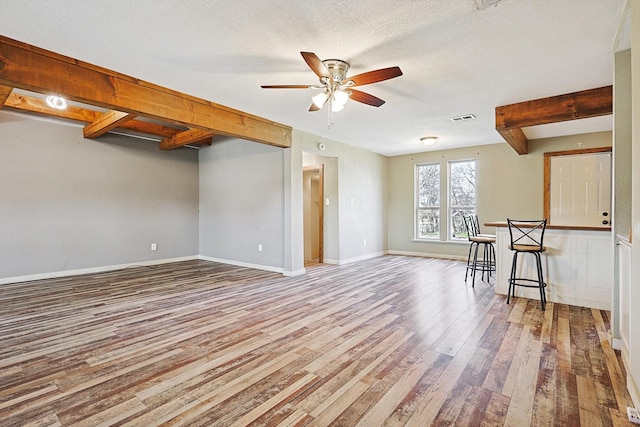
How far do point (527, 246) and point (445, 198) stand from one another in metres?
3.39

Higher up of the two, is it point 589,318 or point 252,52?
point 252,52

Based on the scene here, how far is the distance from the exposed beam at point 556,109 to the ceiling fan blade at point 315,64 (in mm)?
2758

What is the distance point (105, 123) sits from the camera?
4.83m

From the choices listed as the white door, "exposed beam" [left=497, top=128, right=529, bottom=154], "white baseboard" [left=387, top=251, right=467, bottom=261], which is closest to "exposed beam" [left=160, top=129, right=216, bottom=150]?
"exposed beam" [left=497, top=128, right=529, bottom=154]

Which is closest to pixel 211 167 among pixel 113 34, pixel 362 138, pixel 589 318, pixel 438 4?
pixel 362 138

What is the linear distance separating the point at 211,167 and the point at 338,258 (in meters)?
3.44

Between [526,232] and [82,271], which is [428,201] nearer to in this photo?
[526,232]

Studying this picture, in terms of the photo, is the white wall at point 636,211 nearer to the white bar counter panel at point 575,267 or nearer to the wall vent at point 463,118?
the white bar counter panel at point 575,267

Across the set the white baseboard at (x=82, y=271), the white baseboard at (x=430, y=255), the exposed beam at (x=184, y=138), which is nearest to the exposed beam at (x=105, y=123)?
the exposed beam at (x=184, y=138)

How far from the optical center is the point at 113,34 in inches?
96.5

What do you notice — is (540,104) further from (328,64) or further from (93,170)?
(93,170)

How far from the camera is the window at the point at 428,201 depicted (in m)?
7.30

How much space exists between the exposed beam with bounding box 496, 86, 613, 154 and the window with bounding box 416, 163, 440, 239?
2854mm

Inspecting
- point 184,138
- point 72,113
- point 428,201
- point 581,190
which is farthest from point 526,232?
point 72,113
